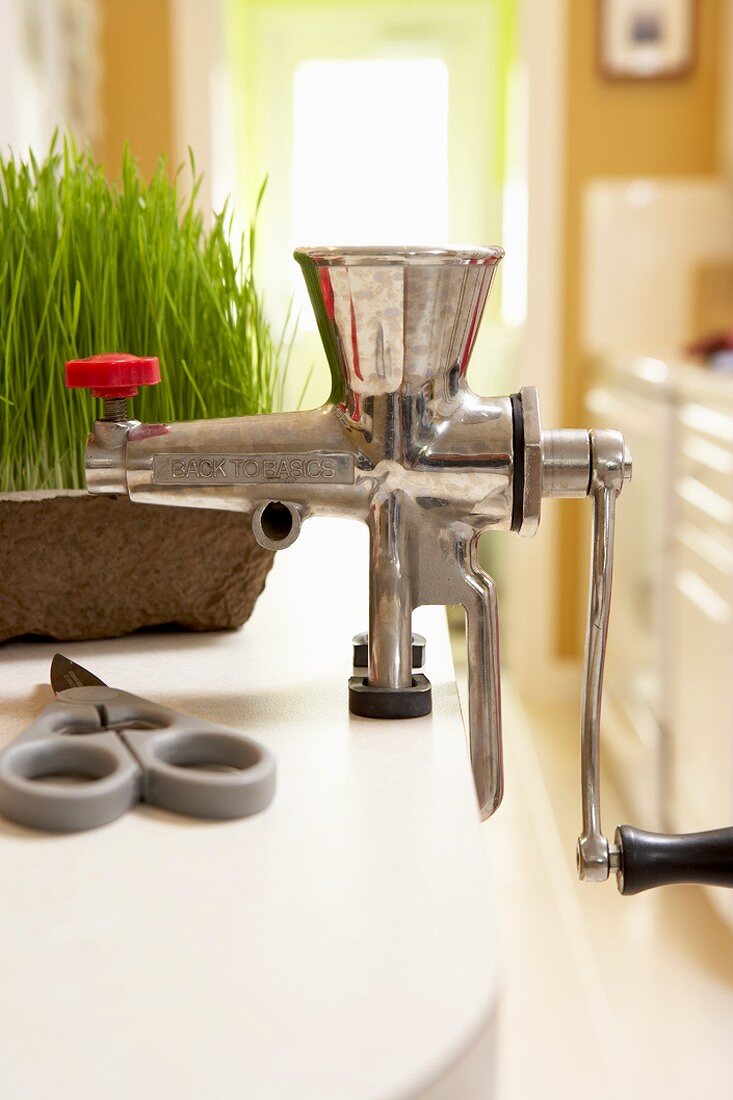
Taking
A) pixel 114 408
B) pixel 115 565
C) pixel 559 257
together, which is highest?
pixel 559 257

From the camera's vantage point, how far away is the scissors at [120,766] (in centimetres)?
51

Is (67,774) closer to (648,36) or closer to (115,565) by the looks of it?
(115,565)

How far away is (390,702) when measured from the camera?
644mm

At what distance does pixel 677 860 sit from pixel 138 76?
11.2 feet

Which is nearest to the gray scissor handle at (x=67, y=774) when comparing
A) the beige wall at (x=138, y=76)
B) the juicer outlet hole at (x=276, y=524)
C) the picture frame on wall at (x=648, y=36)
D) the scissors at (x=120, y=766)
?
the scissors at (x=120, y=766)

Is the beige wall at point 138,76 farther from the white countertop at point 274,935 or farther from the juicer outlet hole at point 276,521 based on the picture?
the white countertop at point 274,935

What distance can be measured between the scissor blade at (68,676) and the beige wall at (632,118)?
2.99 m

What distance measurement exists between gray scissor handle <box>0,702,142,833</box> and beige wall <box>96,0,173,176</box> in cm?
321

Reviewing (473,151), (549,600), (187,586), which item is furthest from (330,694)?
(473,151)

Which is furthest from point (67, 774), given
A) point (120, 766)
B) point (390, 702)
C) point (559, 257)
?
point (559, 257)

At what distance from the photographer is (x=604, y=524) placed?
0.65 metres

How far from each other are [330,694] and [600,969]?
5.01 ft

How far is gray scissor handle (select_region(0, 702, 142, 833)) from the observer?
0.50 m

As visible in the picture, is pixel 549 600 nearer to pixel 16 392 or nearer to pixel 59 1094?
pixel 16 392
